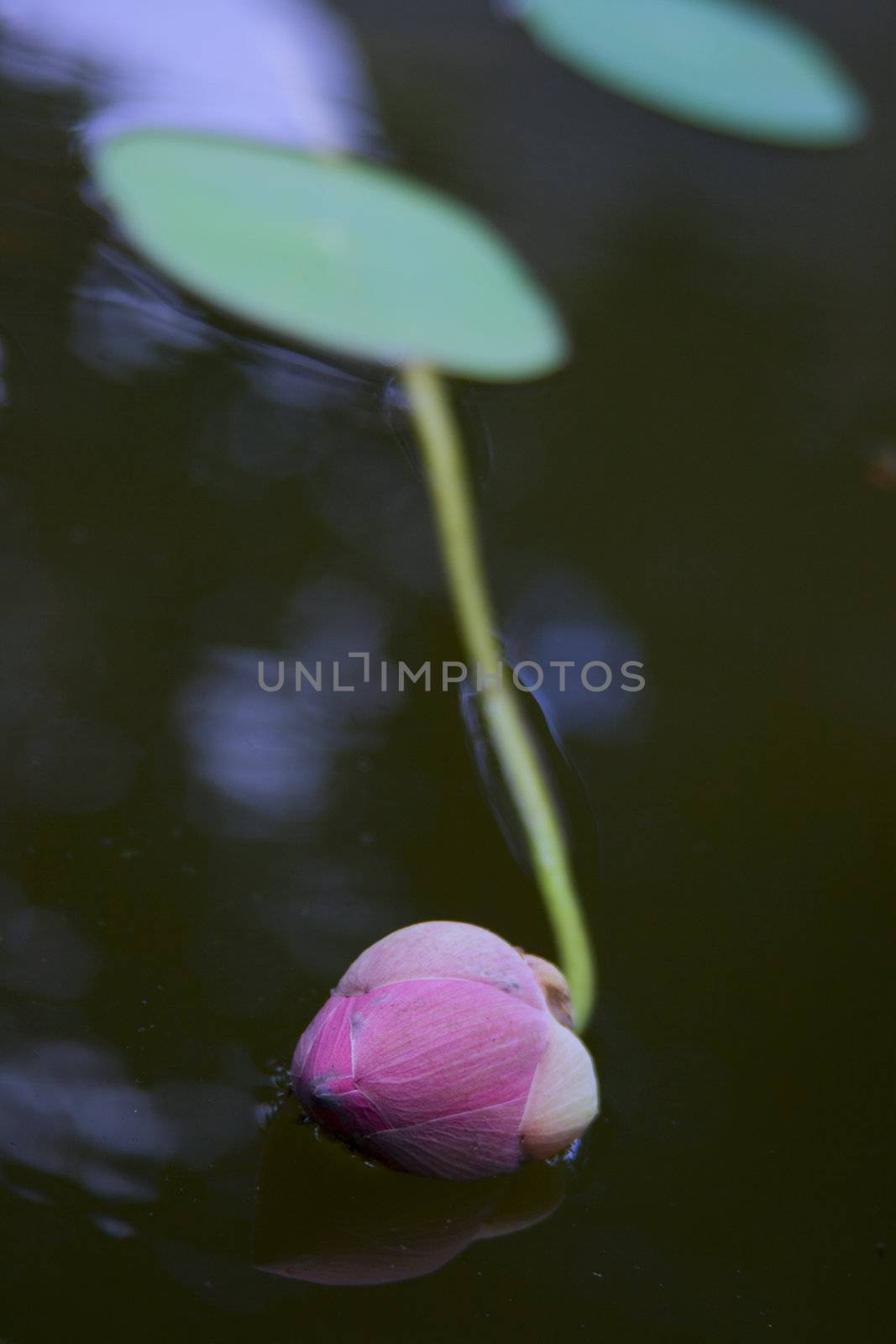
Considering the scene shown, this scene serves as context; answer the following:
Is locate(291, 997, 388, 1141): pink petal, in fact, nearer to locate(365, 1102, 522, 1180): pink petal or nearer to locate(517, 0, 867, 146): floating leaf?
locate(365, 1102, 522, 1180): pink petal

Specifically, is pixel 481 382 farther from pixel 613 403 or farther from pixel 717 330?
pixel 717 330

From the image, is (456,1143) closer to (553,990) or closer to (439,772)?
(553,990)

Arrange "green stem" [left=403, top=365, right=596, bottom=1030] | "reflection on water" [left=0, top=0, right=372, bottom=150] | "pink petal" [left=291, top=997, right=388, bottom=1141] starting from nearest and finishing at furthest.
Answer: "pink petal" [left=291, top=997, right=388, bottom=1141] < "green stem" [left=403, top=365, right=596, bottom=1030] < "reflection on water" [left=0, top=0, right=372, bottom=150]

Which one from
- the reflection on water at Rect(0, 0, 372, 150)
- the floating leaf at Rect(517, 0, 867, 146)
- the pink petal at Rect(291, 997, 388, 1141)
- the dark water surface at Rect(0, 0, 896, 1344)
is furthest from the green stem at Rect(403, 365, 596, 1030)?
the floating leaf at Rect(517, 0, 867, 146)

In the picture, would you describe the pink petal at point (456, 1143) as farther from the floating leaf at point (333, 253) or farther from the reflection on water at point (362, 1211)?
the floating leaf at point (333, 253)

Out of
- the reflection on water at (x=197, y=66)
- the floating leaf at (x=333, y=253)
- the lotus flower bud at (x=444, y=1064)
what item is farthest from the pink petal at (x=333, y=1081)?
the reflection on water at (x=197, y=66)

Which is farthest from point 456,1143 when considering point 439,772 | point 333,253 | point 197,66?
point 197,66

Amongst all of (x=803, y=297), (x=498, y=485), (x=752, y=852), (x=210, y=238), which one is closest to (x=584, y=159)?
(x=803, y=297)

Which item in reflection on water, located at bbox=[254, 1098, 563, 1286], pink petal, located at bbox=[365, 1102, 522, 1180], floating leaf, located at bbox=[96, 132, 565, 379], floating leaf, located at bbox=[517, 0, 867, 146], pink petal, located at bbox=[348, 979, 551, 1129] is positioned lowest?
reflection on water, located at bbox=[254, 1098, 563, 1286]
